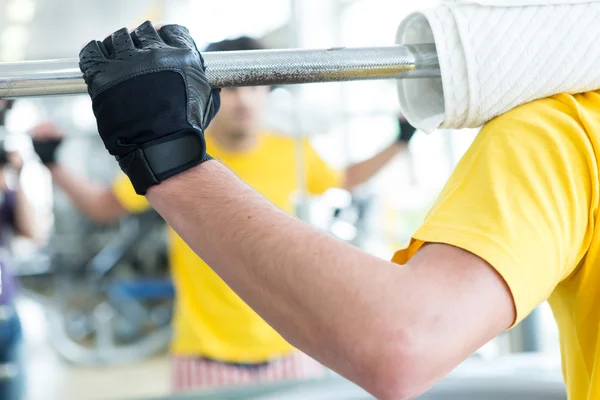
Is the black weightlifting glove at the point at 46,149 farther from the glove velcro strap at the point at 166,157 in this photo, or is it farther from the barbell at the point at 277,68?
the glove velcro strap at the point at 166,157

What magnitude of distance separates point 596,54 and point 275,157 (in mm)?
1322

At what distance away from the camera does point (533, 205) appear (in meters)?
0.61

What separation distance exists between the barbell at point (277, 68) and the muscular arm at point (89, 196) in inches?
52.5

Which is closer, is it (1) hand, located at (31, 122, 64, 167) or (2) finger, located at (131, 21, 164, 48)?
(2) finger, located at (131, 21, 164, 48)

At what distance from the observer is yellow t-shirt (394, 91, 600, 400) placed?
60 cm

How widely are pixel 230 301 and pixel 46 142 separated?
68 centimetres

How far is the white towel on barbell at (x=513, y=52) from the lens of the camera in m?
0.71

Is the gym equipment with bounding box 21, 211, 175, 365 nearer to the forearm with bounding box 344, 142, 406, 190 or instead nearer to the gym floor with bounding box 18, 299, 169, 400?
the gym floor with bounding box 18, 299, 169, 400

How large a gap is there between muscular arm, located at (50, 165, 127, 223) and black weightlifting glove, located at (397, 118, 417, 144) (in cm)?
86

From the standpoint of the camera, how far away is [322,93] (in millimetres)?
6609

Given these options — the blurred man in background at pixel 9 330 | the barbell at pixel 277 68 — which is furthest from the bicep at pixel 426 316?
the blurred man in background at pixel 9 330

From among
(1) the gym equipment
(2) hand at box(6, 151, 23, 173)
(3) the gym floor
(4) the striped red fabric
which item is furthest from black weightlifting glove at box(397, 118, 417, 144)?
(1) the gym equipment

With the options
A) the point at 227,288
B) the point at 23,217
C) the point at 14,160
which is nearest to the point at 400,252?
the point at 227,288

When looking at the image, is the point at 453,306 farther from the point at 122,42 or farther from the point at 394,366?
the point at 122,42
